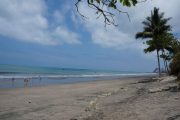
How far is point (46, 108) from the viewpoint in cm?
1271

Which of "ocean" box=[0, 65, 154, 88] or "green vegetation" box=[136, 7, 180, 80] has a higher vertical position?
"green vegetation" box=[136, 7, 180, 80]

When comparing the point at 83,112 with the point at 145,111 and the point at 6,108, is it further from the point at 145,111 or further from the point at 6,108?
the point at 6,108

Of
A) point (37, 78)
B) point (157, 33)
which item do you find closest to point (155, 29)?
point (157, 33)

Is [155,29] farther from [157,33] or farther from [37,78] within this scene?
[37,78]

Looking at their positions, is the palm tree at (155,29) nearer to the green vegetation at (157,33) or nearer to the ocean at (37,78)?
the green vegetation at (157,33)

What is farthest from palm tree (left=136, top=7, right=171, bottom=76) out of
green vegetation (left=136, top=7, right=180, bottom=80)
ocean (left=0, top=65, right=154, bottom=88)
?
ocean (left=0, top=65, right=154, bottom=88)

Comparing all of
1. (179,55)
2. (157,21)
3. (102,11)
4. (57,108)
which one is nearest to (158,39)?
(157,21)

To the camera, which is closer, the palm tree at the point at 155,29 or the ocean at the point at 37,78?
the ocean at the point at 37,78

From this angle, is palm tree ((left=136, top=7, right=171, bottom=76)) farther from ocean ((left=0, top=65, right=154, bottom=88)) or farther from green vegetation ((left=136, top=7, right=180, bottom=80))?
ocean ((left=0, top=65, right=154, bottom=88))

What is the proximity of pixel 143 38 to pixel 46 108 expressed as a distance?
3392 cm

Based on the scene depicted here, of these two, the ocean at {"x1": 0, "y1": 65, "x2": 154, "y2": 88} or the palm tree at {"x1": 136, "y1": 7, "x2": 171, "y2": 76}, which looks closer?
the ocean at {"x1": 0, "y1": 65, "x2": 154, "y2": 88}

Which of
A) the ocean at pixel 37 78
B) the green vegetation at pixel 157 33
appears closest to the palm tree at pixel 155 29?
the green vegetation at pixel 157 33

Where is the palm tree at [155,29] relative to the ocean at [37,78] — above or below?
above

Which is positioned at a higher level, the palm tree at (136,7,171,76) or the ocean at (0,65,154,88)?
the palm tree at (136,7,171,76)
